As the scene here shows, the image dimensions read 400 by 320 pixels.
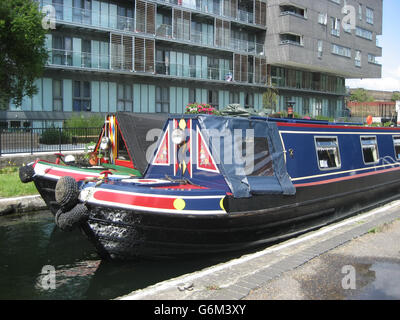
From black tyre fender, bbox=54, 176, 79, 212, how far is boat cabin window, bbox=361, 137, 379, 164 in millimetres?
7890

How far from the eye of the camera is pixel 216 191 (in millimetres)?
6930

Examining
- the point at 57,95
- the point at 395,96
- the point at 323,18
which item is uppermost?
the point at 323,18

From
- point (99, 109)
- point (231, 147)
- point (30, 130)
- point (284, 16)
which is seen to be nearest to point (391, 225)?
point (231, 147)

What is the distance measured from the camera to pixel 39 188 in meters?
9.38

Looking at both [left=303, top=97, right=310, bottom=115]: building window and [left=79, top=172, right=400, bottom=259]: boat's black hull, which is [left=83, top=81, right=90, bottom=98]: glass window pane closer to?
[left=79, top=172, right=400, bottom=259]: boat's black hull

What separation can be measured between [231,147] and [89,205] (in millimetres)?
2696

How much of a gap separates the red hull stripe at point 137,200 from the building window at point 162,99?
2517cm

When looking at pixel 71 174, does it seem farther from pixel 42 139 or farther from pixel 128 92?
pixel 128 92

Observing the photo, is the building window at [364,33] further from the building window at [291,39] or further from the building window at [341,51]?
the building window at [291,39]

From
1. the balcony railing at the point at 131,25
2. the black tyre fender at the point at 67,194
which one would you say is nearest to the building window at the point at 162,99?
the balcony railing at the point at 131,25

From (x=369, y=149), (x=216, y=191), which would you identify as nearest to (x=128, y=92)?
(x=369, y=149)

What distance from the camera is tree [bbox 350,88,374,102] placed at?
60688 mm

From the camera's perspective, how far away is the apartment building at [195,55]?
87.3ft

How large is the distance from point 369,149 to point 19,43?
1421 centimetres
